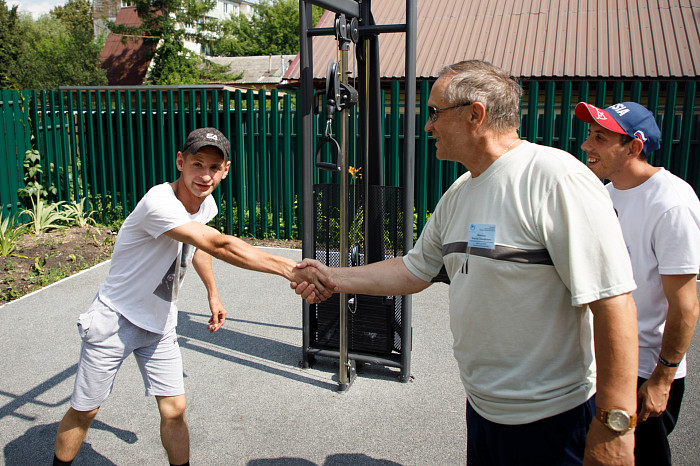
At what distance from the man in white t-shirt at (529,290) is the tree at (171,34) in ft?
139

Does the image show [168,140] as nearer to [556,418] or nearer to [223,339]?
[223,339]

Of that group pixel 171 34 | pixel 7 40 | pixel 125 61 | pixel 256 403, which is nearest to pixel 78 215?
pixel 256 403

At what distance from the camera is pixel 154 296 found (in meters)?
2.89

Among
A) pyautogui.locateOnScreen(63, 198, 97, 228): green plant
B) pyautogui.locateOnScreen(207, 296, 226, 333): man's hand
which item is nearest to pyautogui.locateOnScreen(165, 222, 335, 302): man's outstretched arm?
pyautogui.locateOnScreen(207, 296, 226, 333): man's hand

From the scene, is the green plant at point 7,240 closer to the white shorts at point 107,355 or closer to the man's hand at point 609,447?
the white shorts at point 107,355

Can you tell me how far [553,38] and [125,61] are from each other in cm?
4406

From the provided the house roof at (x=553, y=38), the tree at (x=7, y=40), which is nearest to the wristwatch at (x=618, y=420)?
the house roof at (x=553, y=38)

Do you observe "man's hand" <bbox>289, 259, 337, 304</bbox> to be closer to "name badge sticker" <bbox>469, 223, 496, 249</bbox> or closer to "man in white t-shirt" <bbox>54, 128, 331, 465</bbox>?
"man in white t-shirt" <bbox>54, 128, 331, 465</bbox>

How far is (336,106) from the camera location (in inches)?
143

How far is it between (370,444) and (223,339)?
2.12 metres

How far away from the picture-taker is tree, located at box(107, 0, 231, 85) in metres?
41.4

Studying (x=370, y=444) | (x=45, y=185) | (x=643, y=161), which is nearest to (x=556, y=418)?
(x=643, y=161)

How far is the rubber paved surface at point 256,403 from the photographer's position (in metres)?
3.37

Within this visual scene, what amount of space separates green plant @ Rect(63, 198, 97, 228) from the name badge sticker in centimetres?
868
